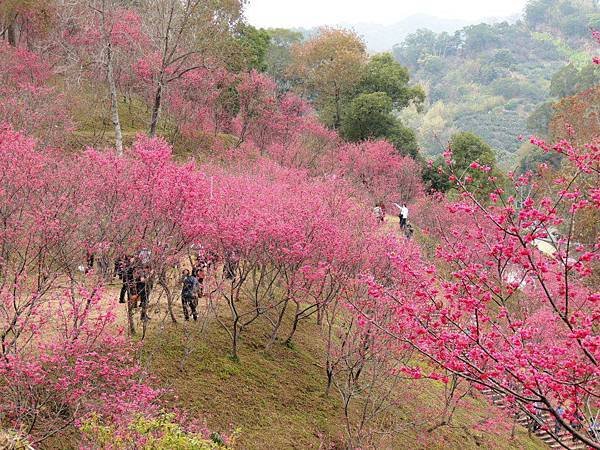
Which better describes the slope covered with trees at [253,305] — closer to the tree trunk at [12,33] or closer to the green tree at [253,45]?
the tree trunk at [12,33]

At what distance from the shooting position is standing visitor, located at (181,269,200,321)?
1273cm

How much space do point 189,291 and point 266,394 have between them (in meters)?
3.06

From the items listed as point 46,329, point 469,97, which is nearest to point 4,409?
point 46,329

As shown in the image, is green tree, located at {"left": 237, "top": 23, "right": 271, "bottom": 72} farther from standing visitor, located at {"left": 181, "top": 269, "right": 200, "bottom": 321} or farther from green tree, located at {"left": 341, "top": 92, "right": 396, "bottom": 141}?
standing visitor, located at {"left": 181, "top": 269, "right": 200, "bottom": 321}

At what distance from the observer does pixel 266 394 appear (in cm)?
1271

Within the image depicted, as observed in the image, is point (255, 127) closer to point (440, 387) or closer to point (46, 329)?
point (440, 387)

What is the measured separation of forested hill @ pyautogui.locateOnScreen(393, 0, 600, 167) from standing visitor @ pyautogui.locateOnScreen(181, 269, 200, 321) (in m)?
57.2

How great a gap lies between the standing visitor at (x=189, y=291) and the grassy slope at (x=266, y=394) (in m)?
0.48

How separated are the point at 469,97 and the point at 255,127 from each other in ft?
227

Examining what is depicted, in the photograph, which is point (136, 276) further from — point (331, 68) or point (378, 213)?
point (331, 68)

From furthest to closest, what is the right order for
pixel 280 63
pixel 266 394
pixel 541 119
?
pixel 541 119 → pixel 280 63 → pixel 266 394

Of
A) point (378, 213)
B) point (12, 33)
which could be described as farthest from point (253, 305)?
point (12, 33)

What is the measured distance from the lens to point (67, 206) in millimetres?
11000

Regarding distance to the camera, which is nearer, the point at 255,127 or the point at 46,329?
the point at 46,329
